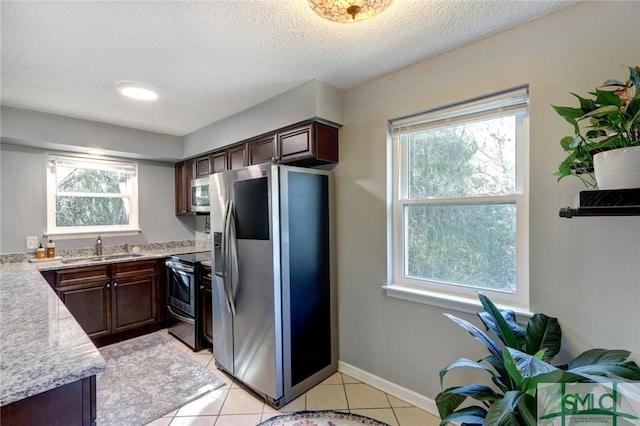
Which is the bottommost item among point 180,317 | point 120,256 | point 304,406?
point 304,406

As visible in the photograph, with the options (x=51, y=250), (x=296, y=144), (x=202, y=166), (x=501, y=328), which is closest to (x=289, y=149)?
(x=296, y=144)

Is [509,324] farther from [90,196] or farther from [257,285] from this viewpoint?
[90,196]

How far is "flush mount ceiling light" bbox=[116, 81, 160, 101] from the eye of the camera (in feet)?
7.44

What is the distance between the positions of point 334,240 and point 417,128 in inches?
43.5

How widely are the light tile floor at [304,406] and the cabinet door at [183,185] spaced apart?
2.38m

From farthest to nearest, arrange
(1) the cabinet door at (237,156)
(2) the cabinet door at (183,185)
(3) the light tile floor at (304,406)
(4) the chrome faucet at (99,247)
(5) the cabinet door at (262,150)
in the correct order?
(2) the cabinet door at (183,185)
(4) the chrome faucet at (99,247)
(1) the cabinet door at (237,156)
(5) the cabinet door at (262,150)
(3) the light tile floor at (304,406)

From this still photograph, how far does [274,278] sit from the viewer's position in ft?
6.82

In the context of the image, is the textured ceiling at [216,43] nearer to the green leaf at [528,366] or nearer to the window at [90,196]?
the window at [90,196]

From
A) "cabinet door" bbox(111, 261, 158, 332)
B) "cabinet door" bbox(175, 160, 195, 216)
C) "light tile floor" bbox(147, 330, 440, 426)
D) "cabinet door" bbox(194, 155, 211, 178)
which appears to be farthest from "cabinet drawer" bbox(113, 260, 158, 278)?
"light tile floor" bbox(147, 330, 440, 426)

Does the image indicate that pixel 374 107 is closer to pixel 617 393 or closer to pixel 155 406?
pixel 617 393

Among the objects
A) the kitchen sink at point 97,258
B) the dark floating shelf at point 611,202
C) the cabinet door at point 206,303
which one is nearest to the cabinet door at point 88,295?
the kitchen sink at point 97,258

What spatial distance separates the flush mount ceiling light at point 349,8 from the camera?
4.16ft

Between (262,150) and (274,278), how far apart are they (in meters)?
1.25

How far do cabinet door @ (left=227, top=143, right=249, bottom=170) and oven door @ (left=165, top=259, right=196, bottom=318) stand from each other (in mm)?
1128
